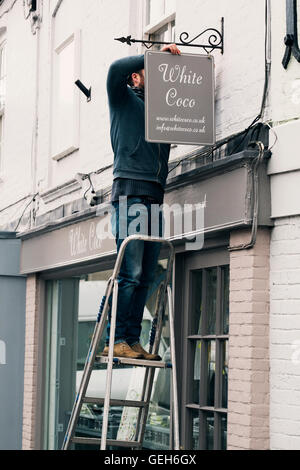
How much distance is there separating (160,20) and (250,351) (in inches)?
142

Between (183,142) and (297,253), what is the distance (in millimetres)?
1286

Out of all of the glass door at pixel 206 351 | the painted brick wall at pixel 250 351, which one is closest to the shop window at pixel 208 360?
the glass door at pixel 206 351

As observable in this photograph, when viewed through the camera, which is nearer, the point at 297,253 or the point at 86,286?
the point at 297,253

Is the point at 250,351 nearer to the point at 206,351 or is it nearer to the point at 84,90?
the point at 206,351

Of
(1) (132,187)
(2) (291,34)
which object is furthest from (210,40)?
(1) (132,187)

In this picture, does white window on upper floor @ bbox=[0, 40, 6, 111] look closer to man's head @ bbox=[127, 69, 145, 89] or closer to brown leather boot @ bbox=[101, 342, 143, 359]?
man's head @ bbox=[127, 69, 145, 89]

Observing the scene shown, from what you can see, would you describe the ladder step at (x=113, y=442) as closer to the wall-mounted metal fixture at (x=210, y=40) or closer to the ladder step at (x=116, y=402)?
the ladder step at (x=116, y=402)

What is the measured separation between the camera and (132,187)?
712 centimetres

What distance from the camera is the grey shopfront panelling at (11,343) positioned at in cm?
1185

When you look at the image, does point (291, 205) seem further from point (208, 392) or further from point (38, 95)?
point (38, 95)

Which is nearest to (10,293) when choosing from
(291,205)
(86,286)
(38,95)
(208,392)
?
(86,286)

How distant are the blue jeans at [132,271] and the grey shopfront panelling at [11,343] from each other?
16.9 ft

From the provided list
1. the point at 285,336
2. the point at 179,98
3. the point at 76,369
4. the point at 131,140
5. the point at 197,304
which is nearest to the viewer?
the point at 285,336
